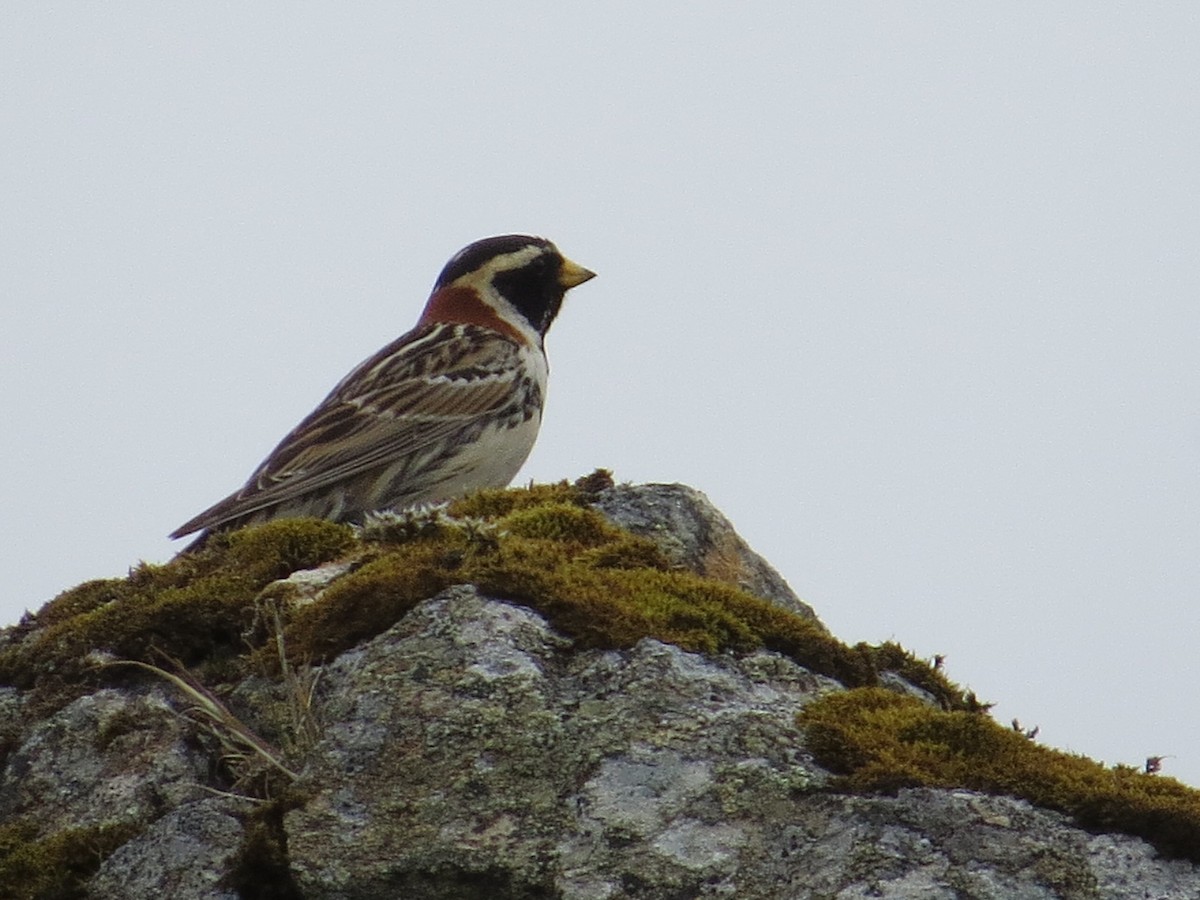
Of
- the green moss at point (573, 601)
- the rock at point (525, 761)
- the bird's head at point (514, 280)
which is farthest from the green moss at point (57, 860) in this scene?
the bird's head at point (514, 280)

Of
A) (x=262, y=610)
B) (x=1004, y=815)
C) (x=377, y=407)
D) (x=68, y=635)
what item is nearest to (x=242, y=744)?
(x=262, y=610)

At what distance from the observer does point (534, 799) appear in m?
4.58

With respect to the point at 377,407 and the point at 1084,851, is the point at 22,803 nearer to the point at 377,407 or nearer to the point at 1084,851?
the point at 1084,851

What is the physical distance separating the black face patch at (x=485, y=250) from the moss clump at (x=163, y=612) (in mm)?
5102

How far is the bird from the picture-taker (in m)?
9.45

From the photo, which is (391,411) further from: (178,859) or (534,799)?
(534,799)

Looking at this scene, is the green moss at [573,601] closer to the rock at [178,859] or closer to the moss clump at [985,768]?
the moss clump at [985,768]

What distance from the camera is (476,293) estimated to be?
452 inches

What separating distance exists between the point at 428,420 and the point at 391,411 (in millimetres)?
271

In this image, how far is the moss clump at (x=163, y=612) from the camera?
572 cm

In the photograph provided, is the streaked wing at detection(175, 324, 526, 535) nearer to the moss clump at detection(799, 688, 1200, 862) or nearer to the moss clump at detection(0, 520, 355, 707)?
the moss clump at detection(0, 520, 355, 707)

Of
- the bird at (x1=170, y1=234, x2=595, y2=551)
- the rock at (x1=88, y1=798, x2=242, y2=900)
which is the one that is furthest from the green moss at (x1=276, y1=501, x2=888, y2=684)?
the bird at (x1=170, y1=234, x2=595, y2=551)

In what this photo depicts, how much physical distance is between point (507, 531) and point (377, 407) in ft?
13.7

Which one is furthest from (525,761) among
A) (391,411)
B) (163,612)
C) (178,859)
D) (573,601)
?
(391,411)
